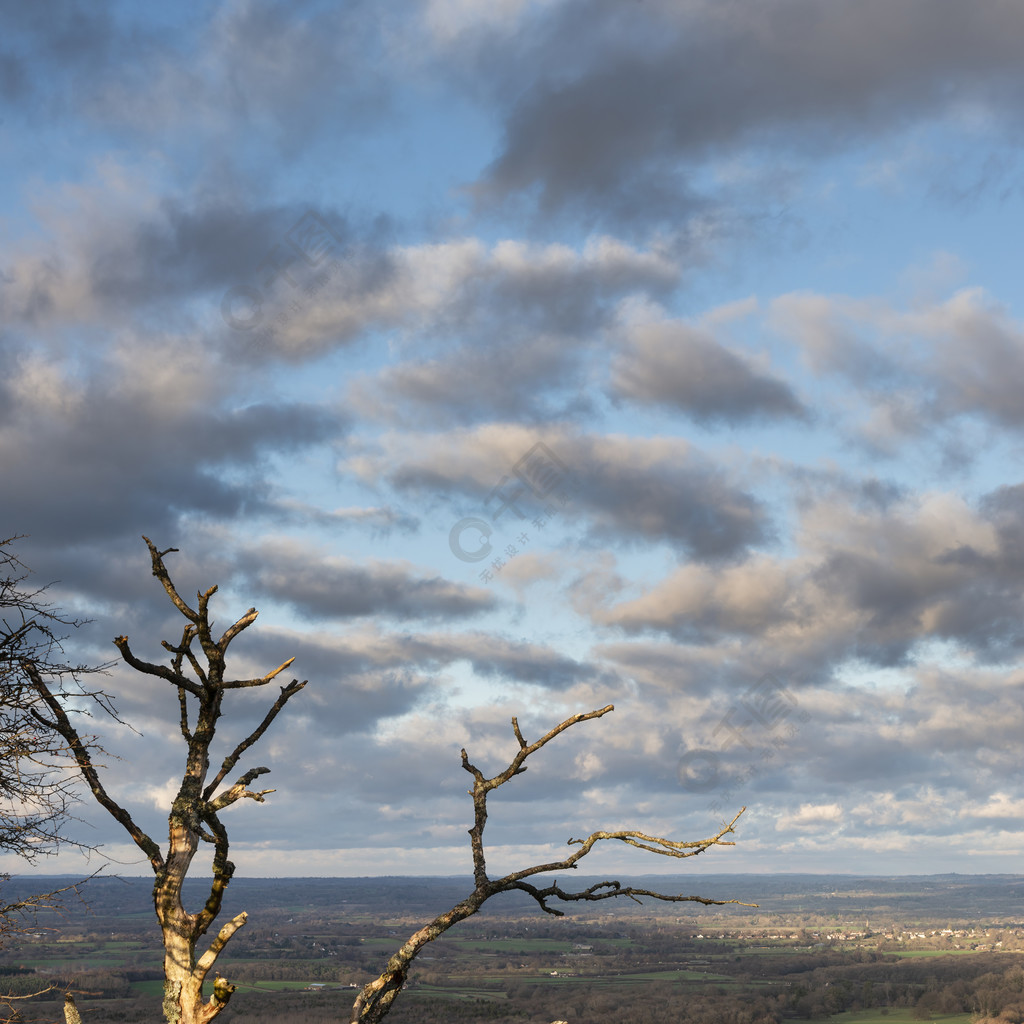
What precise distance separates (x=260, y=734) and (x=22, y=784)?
369cm

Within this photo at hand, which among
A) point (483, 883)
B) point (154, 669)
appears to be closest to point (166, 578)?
point (154, 669)

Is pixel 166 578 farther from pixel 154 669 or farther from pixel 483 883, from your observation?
pixel 483 883

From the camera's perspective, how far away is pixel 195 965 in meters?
12.2

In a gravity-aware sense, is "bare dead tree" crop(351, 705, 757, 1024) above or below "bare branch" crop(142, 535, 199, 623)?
below

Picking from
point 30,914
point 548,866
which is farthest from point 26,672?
point 548,866

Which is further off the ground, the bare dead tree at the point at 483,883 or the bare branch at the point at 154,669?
the bare branch at the point at 154,669

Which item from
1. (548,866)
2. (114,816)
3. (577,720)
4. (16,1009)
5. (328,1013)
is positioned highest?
(577,720)

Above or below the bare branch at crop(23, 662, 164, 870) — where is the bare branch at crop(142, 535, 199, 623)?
above

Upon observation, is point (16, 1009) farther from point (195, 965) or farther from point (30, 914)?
point (195, 965)

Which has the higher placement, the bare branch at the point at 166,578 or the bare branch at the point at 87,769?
the bare branch at the point at 166,578

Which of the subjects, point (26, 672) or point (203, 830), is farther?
point (26, 672)

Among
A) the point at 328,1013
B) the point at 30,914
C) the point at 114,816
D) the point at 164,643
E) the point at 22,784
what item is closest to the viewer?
the point at 164,643

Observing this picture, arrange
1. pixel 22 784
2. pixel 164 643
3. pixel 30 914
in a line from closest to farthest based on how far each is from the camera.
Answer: pixel 164 643 < pixel 22 784 < pixel 30 914

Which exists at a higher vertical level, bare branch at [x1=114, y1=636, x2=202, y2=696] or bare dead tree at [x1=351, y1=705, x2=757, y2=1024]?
bare branch at [x1=114, y1=636, x2=202, y2=696]
